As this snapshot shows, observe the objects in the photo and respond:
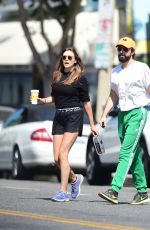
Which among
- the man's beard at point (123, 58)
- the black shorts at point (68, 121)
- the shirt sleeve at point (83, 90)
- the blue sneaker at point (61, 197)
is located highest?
the man's beard at point (123, 58)

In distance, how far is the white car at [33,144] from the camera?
66.1ft

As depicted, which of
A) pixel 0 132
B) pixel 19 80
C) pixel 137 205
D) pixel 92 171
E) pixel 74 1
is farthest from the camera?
pixel 19 80

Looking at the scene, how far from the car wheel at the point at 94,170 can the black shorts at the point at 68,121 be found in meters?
5.98

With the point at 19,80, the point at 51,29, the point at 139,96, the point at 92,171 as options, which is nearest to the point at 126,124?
the point at 139,96

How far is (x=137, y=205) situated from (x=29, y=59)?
1141 inches

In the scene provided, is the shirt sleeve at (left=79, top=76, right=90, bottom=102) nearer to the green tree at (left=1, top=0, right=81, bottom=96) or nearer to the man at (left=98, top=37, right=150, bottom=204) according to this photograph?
the man at (left=98, top=37, right=150, bottom=204)

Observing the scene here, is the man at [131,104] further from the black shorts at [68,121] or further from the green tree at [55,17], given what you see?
the green tree at [55,17]

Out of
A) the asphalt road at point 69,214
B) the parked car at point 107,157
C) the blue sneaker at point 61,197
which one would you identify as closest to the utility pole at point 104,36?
the parked car at point 107,157

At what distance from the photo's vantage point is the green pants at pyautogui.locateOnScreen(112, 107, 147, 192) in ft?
40.0

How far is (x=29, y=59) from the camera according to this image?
40906 mm

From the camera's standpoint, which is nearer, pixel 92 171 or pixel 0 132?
pixel 92 171

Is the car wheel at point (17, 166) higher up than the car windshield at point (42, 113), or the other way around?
the car windshield at point (42, 113)

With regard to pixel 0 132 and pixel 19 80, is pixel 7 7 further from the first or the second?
pixel 0 132

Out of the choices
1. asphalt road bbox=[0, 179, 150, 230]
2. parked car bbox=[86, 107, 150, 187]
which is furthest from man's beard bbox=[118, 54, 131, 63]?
parked car bbox=[86, 107, 150, 187]
